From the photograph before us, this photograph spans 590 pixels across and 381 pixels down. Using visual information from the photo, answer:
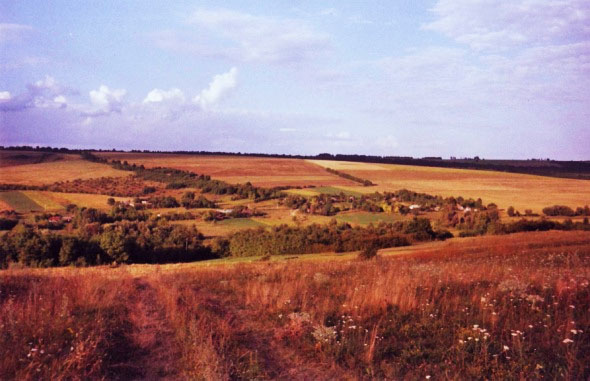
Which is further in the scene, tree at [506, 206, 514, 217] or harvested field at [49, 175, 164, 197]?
harvested field at [49, 175, 164, 197]

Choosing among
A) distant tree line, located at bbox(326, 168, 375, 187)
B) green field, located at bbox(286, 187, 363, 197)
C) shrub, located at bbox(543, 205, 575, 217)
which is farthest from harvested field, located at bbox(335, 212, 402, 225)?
shrub, located at bbox(543, 205, 575, 217)

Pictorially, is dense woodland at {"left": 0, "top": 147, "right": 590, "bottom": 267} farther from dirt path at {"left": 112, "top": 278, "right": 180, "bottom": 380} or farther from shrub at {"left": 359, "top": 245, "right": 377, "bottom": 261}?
dirt path at {"left": 112, "top": 278, "right": 180, "bottom": 380}

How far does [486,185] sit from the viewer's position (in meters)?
49.9

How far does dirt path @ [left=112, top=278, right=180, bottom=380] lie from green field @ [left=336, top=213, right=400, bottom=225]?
39506mm

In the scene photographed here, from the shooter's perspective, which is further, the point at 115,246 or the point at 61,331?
the point at 115,246

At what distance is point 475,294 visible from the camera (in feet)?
25.3

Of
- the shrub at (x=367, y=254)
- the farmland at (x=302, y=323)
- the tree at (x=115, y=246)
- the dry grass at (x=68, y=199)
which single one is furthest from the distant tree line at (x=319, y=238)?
the farmland at (x=302, y=323)

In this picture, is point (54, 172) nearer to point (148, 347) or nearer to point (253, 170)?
point (253, 170)

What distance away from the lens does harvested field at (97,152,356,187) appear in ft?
188

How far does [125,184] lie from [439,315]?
1893 inches

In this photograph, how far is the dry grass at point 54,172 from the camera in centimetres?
3750

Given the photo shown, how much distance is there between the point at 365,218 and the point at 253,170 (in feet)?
74.3

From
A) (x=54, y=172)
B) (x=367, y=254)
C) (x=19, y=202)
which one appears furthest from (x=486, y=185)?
(x=54, y=172)

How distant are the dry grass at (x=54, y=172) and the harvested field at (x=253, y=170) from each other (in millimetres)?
6155
